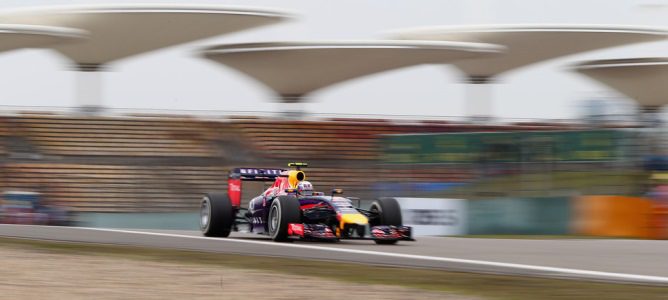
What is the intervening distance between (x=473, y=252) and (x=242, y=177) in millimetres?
5638

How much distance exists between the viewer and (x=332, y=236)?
17062 mm

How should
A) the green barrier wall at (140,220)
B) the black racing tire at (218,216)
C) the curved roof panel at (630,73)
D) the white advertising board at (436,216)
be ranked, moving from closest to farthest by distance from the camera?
the black racing tire at (218,216) < the white advertising board at (436,216) < the green barrier wall at (140,220) < the curved roof panel at (630,73)

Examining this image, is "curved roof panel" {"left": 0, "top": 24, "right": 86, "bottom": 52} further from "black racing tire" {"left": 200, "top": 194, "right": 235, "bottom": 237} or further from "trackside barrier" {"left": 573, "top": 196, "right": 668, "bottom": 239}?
"trackside barrier" {"left": 573, "top": 196, "right": 668, "bottom": 239}

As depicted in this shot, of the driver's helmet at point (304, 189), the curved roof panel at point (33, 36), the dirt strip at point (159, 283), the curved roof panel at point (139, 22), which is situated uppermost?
the curved roof panel at point (139, 22)

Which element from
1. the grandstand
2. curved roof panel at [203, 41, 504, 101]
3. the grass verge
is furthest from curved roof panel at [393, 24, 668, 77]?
the grass verge

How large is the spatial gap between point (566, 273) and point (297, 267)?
295 centimetres

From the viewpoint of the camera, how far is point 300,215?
56.8ft

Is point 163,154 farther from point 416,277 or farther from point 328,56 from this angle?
point 416,277

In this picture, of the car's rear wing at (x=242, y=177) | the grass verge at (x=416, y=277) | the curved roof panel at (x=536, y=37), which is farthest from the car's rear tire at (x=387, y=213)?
the curved roof panel at (x=536, y=37)

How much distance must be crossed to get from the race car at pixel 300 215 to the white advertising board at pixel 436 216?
4.55 metres

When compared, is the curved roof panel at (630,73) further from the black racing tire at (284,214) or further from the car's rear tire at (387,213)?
the black racing tire at (284,214)

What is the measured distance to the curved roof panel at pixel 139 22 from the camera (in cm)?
4488

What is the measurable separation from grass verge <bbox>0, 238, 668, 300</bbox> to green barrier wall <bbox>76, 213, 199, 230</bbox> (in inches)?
731

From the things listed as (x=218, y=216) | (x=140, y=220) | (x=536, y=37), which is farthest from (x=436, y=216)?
(x=536, y=37)
